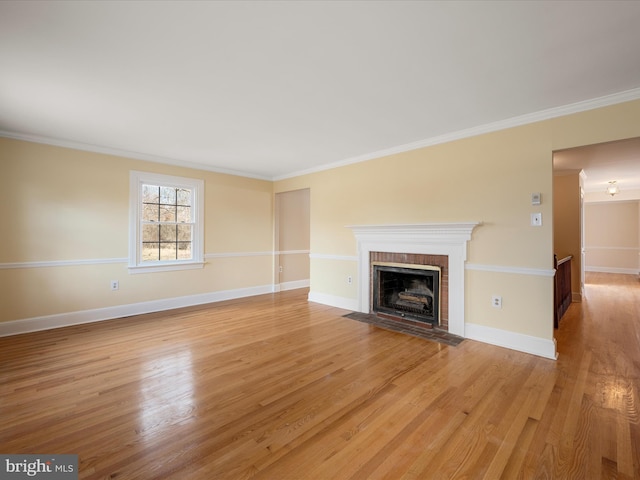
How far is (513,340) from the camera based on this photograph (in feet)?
10.6

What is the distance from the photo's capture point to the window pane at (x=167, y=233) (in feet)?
16.5

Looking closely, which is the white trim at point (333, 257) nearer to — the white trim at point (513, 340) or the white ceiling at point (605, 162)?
the white trim at point (513, 340)

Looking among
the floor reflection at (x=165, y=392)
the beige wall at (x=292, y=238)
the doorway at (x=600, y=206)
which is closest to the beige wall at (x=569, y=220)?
the doorway at (x=600, y=206)

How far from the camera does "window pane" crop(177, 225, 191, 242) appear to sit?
521cm

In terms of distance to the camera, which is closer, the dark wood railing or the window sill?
the dark wood railing

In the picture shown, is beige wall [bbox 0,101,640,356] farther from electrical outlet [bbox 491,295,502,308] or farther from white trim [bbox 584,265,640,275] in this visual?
white trim [bbox 584,265,640,275]

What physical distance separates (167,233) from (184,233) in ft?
0.92

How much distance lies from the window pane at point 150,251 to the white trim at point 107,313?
720mm

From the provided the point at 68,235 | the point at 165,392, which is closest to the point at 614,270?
the point at 165,392

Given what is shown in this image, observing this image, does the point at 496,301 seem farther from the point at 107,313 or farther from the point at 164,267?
the point at 107,313

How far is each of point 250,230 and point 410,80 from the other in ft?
14.6

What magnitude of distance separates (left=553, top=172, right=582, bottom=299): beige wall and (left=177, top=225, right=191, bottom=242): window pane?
6819 mm

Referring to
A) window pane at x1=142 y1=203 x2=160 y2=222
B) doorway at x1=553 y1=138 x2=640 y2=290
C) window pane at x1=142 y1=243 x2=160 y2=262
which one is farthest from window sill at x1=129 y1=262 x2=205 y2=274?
doorway at x1=553 y1=138 x2=640 y2=290

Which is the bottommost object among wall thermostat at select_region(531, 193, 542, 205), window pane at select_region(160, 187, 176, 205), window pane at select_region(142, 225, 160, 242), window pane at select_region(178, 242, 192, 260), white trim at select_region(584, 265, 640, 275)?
white trim at select_region(584, 265, 640, 275)
